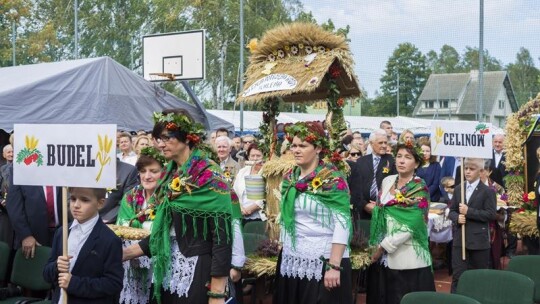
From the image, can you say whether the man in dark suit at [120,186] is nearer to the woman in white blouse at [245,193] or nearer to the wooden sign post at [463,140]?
the woman in white blouse at [245,193]

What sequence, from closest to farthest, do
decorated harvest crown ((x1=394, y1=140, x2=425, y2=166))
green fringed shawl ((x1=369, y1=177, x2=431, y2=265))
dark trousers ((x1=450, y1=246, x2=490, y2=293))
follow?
1. green fringed shawl ((x1=369, y1=177, x2=431, y2=265))
2. decorated harvest crown ((x1=394, y1=140, x2=425, y2=166))
3. dark trousers ((x1=450, y1=246, x2=490, y2=293))

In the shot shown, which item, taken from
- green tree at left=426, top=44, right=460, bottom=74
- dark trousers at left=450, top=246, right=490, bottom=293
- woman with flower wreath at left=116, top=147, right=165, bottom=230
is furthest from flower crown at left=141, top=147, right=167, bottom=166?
green tree at left=426, top=44, right=460, bottom=74

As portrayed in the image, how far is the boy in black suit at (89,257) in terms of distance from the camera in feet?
14.0

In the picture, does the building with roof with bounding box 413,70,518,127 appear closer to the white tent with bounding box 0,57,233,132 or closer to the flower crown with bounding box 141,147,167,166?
the white tent with bounding box 0,57,233,132

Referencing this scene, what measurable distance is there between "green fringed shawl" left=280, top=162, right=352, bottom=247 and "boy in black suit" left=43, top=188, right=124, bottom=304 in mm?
1417

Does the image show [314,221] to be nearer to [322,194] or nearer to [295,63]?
[322,194]

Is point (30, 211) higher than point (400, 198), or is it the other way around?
point (400, 198)

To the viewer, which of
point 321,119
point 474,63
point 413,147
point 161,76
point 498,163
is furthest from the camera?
point 474,63

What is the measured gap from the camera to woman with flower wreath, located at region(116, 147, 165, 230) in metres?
5.47

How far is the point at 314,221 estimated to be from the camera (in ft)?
17.3

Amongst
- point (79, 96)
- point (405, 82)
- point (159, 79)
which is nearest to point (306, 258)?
point (79, 96)

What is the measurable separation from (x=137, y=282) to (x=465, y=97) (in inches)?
1857

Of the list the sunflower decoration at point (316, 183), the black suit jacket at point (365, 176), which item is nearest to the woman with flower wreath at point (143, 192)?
the sunflower decoration at point (316, 183)

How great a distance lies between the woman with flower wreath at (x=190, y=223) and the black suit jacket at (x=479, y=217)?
3.91m
